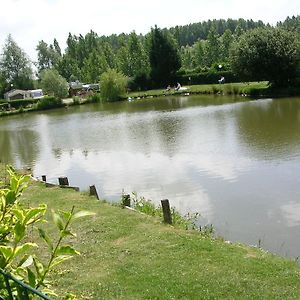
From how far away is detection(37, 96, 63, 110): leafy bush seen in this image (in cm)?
5966

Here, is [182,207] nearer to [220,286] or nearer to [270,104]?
[220,286]

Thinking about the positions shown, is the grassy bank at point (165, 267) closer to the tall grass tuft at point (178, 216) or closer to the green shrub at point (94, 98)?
the tall grass tuft at point (178, 216)

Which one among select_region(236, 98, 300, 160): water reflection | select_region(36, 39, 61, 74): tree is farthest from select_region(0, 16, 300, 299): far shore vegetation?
select_region(36, 39, 61, 74): tree

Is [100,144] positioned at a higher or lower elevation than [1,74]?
lower

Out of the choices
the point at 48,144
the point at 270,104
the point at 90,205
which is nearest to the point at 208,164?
the point at 90,205

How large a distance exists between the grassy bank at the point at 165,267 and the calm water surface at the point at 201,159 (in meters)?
2.18

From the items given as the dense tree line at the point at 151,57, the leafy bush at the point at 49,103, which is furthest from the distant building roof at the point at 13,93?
the leafy bush at the point at 49,103

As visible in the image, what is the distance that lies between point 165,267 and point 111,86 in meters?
53.4

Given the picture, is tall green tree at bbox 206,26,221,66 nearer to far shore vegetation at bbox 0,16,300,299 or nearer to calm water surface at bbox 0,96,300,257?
calm water surface at bbox 0,96,300,257

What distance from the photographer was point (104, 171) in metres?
19.5

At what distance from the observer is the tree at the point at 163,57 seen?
63.9 m

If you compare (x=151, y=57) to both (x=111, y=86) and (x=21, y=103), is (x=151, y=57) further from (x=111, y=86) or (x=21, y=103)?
(x=21, y=103)

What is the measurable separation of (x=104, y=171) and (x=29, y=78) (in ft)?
237

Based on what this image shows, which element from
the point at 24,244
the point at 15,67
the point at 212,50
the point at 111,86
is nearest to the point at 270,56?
the point at 111,86
